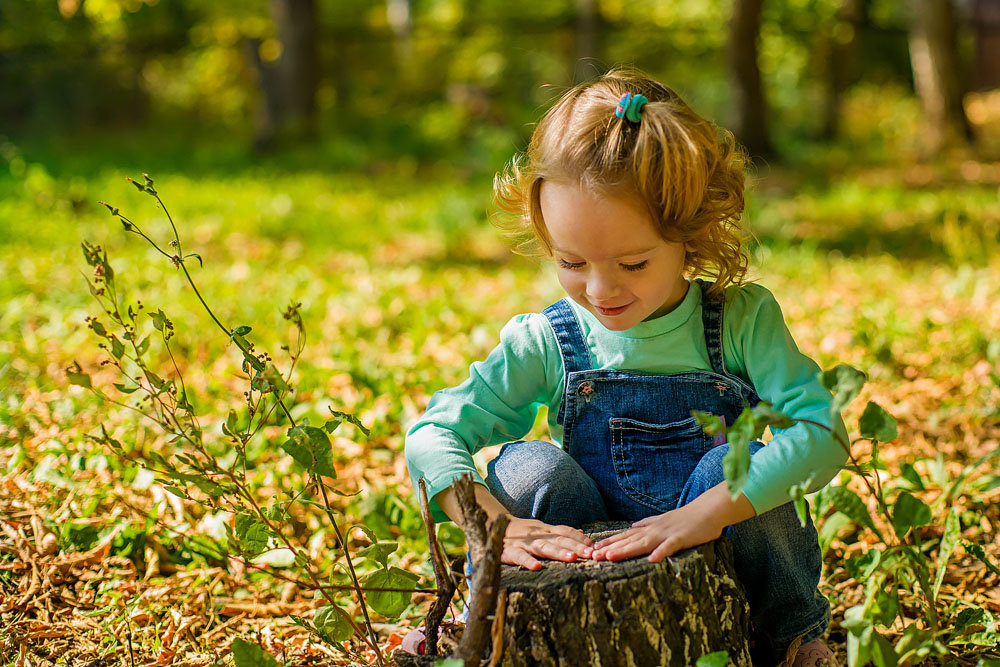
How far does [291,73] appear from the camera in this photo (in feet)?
35.5

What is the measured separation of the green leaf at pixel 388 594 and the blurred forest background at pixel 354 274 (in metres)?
0.02

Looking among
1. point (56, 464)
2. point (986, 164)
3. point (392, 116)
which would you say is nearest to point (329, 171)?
point (392, 116)

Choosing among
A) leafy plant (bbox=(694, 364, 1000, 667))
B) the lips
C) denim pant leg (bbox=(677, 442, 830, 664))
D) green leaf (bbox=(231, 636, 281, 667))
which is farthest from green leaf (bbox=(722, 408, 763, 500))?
green leaf (bbox=(231, 636, 281, 667))

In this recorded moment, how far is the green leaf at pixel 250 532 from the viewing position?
172 centimetres

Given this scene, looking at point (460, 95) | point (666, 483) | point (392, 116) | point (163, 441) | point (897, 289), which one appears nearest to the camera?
point (666, 483)

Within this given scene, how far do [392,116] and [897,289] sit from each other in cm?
835

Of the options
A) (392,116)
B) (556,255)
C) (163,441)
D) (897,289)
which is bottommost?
(897,289)

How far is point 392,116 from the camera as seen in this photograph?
11695mm

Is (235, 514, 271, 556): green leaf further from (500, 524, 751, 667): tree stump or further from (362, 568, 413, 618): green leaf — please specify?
(500, 524, 751, 667): tree stump

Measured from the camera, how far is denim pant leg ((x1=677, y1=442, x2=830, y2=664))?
66.1 inches

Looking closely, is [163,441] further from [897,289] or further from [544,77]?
[544,77]

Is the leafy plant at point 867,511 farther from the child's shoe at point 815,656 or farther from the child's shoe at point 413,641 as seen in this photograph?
the child's shoe at point 413,641

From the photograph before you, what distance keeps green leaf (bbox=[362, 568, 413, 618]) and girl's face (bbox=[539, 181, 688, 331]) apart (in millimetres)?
642

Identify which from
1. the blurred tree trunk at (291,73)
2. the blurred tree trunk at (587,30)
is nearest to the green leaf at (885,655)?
the blurred tree trunk at (291,73)
